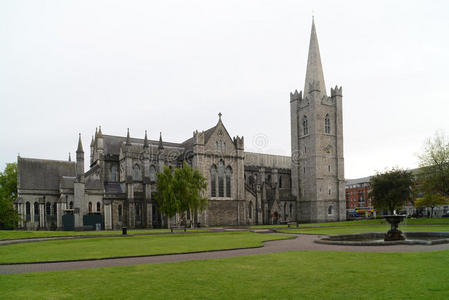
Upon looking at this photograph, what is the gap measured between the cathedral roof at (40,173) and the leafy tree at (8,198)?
350 cm

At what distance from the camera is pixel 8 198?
59.1 metres

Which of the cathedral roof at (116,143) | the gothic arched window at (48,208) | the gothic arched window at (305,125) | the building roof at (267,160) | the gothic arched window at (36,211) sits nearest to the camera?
the gothic arched window at (36,211)

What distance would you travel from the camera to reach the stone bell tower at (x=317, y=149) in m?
76.1

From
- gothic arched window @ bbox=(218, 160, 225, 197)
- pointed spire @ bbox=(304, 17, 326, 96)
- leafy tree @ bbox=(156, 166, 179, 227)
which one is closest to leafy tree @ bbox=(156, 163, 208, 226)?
leafy tree @ bbox=(156, 166, 179, 227)

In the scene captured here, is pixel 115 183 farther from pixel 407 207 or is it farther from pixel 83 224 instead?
pixel 407 207

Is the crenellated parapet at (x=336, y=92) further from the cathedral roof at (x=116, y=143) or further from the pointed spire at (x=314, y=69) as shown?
the cathedral roof at (x=116, y=143)

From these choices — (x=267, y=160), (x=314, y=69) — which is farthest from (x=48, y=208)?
(x=314, y=69)

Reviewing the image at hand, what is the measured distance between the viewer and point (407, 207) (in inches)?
4545

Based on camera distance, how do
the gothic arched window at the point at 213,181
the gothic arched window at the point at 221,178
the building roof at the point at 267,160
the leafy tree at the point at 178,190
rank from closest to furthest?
the leafy tree at the point at 178,190, the gothic arched window at the point at 213,181, the gothic arched window at the point at 221,178, the building roof at the point at 267,160

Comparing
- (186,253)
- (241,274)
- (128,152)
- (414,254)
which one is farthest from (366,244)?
(128,152)

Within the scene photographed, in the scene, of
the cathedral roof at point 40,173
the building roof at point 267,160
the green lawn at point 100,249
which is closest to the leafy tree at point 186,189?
the green lawn at point 100,249

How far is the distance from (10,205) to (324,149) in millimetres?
58515

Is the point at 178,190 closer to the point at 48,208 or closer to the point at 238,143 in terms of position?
the point at 238,143

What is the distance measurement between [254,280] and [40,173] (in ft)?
188
